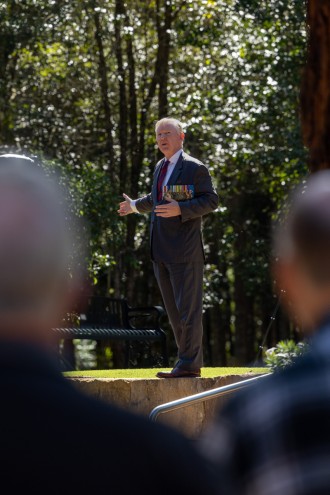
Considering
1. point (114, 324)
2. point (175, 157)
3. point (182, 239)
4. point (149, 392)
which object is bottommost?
point (149, 392)

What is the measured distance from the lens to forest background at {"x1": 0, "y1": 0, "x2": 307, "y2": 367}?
733 inches

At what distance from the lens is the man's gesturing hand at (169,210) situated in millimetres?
8258

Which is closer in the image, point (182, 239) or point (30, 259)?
point (30, 259)

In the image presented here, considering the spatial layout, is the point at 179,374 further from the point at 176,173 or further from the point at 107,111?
the point at 107,111

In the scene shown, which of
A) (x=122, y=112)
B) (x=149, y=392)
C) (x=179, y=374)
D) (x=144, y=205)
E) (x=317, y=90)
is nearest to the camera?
(x=317, y=90)

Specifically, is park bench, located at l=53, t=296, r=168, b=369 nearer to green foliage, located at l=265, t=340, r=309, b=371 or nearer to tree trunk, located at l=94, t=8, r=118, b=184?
green foliage, located at l=265, t=340, r=309, b=371

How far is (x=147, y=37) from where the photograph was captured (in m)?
21.2

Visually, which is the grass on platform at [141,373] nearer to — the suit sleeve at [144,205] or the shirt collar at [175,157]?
the suit sleeve at [144,205]

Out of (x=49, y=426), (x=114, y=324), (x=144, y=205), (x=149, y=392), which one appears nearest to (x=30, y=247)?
(x=49, y=426)

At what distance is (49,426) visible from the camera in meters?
1.54

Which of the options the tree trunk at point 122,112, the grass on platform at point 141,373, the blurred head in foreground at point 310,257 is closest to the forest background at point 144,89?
the tree trunk at point 122,112

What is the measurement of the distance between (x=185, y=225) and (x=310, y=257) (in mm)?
6120

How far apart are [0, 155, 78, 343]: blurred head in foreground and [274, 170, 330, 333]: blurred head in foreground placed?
0.79m

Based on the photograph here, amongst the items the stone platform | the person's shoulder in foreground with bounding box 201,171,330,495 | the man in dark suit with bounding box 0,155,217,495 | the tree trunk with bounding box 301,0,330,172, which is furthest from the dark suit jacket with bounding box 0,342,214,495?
the stone platform
